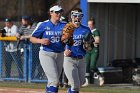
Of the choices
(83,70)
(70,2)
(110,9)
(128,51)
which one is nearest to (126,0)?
(110,9)

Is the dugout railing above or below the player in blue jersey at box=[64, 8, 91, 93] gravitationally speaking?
below

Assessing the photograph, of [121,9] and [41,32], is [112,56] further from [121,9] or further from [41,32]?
[41,32]

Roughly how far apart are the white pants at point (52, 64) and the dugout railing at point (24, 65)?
556cm

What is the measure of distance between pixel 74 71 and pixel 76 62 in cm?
19

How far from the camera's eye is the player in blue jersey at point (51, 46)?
38.1 feet

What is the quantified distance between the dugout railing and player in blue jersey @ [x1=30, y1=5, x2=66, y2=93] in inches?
219

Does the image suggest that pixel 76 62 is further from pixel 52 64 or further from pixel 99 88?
pixel 99 88

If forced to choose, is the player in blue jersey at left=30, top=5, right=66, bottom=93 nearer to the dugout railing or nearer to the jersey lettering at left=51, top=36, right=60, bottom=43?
the jersey lettering at left=51, top=36, right=60, bottom=43

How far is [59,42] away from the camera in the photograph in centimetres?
1180

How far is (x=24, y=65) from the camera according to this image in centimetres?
1756

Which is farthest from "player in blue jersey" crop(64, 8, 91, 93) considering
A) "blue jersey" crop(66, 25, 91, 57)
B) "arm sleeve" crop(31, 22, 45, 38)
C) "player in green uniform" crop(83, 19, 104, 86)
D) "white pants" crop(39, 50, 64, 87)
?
"player in green uniform" crop(83, 19, 104, 86)

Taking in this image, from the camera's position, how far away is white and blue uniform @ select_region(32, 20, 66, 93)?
11641 mm

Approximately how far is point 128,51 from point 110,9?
5.56 feet

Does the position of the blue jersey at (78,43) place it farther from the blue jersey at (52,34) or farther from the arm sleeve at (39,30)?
the arm sleeve at (39,30)
